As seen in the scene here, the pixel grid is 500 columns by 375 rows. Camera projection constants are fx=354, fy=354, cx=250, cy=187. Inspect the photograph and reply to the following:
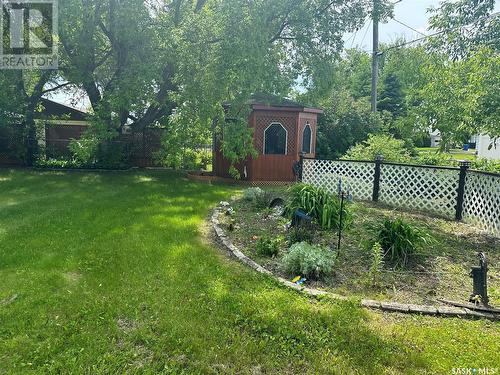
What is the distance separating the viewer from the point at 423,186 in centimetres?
748

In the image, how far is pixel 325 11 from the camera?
10.8 m

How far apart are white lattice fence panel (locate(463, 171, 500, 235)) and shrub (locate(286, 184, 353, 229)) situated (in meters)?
2.33

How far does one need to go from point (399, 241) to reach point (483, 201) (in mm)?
2778

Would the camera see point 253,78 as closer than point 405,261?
No

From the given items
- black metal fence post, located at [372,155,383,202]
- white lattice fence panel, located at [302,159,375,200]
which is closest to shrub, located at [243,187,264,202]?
white lattice fence panel, located at [302,159,375,200]

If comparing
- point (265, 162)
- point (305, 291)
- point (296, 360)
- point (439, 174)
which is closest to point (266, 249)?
point (305, 291)

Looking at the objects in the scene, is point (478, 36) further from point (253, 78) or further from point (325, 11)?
point (325, 11)

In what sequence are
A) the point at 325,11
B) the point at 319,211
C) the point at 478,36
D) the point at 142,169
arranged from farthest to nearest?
the point at 142,169, the point at 325,11, the point at 478,36, the point at 319,211

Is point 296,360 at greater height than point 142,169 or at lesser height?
lesser

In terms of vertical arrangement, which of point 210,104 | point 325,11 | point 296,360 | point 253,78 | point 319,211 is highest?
point 325,11

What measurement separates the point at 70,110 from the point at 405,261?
17.4 metres

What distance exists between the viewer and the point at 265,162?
1169 cm

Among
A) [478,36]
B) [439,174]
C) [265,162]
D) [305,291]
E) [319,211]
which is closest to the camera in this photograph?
[305,291]

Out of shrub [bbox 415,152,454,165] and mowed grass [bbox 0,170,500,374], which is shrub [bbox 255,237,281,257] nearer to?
mowed grass [bbox 0,170,500,374]
